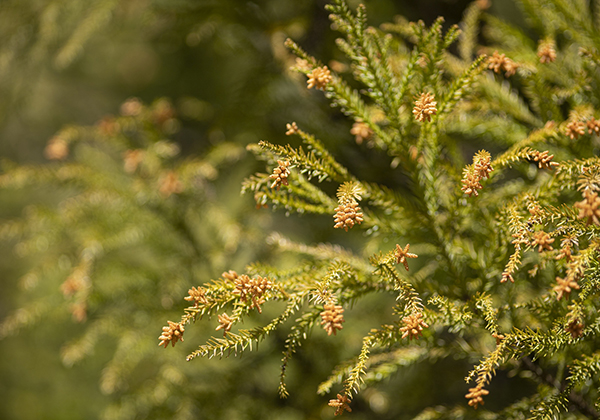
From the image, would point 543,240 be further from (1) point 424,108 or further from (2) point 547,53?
(2) point 547,53

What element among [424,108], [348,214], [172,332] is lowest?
[172,332]

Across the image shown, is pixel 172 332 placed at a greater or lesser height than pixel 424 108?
lesser

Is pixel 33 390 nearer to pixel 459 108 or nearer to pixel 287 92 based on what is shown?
pixel 287 92

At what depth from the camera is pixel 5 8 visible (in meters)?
1.21

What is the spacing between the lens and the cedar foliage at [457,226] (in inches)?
18.7

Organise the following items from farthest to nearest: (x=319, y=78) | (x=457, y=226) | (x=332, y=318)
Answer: (x=457, y=226) < (x=319, y=78) < (x=332, y=318)

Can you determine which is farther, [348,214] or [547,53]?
[547,53]

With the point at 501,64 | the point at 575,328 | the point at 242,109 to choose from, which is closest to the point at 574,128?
the point at 501,64

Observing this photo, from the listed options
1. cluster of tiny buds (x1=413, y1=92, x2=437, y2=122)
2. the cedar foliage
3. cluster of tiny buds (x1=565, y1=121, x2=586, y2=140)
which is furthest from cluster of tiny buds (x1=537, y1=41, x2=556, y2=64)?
cluster of tiny buds (x1=413, y1=92, x2=437, y2=122)

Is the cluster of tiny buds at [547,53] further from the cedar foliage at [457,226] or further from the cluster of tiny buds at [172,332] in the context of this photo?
the cluster of tiny buds at [172,332]

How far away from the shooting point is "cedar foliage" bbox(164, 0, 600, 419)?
474 mm

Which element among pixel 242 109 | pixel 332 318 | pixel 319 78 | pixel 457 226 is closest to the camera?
pixel 332 318

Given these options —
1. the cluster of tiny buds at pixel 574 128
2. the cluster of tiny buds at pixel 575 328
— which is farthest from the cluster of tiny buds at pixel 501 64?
the cluster of tiny buds at pixel 575 328

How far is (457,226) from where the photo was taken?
0.67 meters
